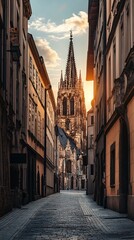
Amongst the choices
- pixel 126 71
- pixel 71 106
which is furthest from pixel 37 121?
pixel 71 106

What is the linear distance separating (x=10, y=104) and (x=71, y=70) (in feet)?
521

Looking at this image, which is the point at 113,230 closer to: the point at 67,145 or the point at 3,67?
the point at 3,67

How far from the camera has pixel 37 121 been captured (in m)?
45.6

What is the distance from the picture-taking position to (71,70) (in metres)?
184

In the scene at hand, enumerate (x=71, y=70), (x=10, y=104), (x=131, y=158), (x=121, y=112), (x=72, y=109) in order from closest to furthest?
(x=131, y=158), (x=121, y=112), (x=10, y=104), (x=72, y=109), (x=71, y=70)

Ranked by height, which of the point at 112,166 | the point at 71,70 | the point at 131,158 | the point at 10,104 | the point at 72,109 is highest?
the point at 71,70

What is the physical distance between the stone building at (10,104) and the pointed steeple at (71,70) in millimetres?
144258

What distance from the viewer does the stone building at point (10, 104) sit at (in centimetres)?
2194

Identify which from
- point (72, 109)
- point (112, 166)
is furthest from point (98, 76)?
point (72, 109)

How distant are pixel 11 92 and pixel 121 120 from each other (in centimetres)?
698

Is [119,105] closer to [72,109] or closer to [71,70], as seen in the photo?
[72,109]

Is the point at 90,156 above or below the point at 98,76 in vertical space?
below

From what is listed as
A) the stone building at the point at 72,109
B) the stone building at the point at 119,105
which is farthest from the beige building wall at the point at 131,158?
the stone building at the point at 72,109

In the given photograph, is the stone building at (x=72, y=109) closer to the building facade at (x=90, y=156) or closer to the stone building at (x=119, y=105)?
the building facade at (x=90, y=156)
